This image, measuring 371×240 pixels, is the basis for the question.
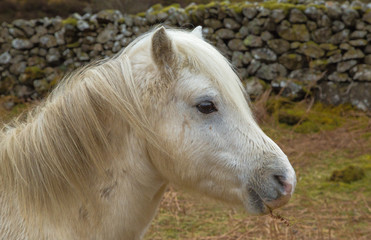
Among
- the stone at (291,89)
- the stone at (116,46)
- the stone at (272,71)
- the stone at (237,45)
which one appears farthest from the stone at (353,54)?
the stone at (116,46)

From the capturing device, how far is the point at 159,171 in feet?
5.70

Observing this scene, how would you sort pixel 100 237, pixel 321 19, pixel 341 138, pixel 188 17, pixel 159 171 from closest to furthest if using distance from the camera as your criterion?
pixel 100 237, pixel 159 171, pixel 341 138, pixel 321 19, pixel 188 17

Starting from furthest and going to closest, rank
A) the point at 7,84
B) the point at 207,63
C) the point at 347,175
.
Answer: the point at 7,84
the point at 347,175
the point at 207,63

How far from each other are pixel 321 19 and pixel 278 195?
6.51 m

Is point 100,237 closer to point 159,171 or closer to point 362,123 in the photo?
point 159,171

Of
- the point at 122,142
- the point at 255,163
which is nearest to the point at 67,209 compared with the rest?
the point at 122,142

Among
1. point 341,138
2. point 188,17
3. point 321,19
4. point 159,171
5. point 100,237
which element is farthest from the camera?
point 188,17

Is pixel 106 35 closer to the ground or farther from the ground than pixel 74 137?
closer to the ground

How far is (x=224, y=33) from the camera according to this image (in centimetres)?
788

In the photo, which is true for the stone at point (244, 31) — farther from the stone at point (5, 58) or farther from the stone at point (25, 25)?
the stone at point (5, 58)

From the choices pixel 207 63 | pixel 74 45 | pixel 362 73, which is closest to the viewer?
pixel 207 63

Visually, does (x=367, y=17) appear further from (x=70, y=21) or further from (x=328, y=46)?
(x=70, y=21)

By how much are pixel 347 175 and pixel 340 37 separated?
3377 mm

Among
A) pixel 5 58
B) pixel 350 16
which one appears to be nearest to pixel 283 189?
pixel 350 16
